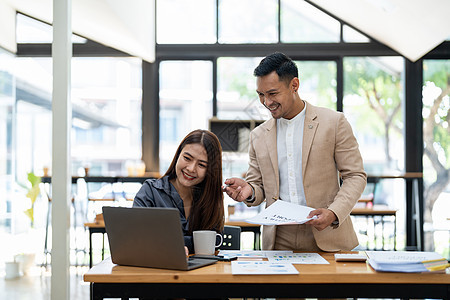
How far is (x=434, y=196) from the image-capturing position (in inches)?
253

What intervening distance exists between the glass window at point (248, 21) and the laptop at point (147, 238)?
5.29 metres

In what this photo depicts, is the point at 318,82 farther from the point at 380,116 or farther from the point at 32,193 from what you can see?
the point at 32,193

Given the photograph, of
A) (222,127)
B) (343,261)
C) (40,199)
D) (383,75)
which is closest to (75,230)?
(40,199)

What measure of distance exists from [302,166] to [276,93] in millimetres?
330

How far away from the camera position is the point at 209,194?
2301mm

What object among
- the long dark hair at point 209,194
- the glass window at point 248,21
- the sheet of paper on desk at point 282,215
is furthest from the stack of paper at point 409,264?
the glass window at point 248,21

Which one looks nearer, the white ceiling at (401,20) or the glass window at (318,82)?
the white ceiling at (401,20)

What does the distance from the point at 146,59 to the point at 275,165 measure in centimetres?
464

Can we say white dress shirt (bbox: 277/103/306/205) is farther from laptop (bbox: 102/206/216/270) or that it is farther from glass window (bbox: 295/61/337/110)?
glass window (bbox: 295/61/337/110)

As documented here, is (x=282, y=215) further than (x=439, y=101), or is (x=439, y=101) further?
(x=439, y=101)

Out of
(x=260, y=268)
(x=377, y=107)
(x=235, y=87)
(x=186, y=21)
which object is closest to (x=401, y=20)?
(x=377, y=107)

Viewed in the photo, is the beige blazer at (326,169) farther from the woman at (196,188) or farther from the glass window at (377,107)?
the glass window at (377,107)

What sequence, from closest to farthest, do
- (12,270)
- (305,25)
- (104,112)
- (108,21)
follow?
(12,270) < (108,21) < (104,112) < (305,25)

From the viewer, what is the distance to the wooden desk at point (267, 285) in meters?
1.73
